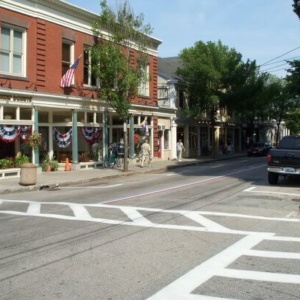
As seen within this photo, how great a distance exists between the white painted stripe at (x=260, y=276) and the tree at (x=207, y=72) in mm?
31862

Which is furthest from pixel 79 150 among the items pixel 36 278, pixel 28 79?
pixel 36 278

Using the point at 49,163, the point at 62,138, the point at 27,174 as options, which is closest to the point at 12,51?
the point at 62,138

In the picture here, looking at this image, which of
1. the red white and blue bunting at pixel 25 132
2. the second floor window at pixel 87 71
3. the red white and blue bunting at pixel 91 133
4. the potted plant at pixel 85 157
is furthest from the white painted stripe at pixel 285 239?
the second floor window at pixel 87 71

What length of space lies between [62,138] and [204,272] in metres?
19.3

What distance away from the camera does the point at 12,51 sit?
21203mm

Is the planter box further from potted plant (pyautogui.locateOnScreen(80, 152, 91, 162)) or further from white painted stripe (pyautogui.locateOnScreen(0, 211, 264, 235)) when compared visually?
white painted stripe (pyautogui.locateOnScreen(0, 211, 264, 235))

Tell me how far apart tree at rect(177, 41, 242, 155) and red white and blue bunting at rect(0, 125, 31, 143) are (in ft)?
61.2

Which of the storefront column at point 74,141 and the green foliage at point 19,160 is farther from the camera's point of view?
the storefront column at point 74,141

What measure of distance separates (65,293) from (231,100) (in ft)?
115

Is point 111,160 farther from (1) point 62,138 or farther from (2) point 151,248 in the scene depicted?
(2) point 151,248

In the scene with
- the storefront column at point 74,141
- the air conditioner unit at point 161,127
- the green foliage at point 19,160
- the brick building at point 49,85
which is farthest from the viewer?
the air conditioner unit at point 161,127

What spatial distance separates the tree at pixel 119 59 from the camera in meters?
24.1

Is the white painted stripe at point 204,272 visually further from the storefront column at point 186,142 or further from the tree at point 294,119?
the tree at point 294,119

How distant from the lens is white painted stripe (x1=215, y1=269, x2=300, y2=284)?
234 inches
